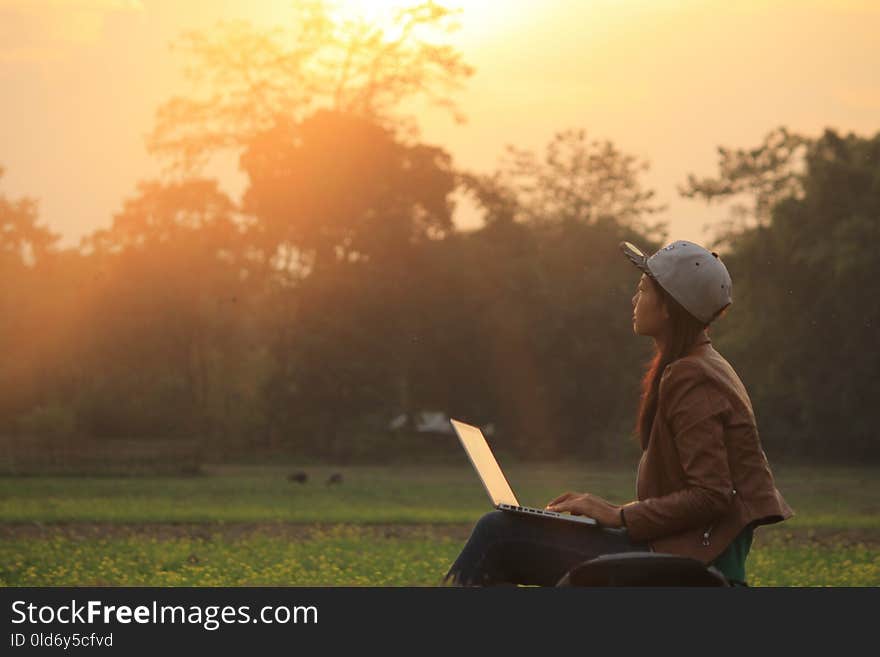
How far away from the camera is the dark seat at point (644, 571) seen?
387cm

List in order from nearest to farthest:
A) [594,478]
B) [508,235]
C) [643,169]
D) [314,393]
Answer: [594,478]
[314,393]
[508,235]
[643,169]

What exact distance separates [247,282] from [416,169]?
6.60m

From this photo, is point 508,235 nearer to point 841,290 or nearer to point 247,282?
point 247,282

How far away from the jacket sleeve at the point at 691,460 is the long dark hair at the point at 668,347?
6.5 inches

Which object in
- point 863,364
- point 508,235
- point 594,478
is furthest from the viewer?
point 508,235

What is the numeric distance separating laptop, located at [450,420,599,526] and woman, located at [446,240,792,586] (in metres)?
0.04

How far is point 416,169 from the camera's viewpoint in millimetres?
47812

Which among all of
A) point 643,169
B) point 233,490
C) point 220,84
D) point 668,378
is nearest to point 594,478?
point 233,490

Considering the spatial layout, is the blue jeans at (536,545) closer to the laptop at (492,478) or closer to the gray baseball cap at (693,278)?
the laptop at (492,478)

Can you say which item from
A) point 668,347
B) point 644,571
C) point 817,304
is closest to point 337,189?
point 817,304

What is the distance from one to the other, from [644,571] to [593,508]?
43cm

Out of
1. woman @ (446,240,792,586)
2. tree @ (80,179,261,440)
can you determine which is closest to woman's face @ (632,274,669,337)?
woman @ (446,240,792,586)

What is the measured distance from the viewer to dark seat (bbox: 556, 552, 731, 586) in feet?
12.7

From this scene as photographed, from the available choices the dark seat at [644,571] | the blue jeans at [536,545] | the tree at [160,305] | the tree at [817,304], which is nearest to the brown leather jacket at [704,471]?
the blue jeans at [536,545]
